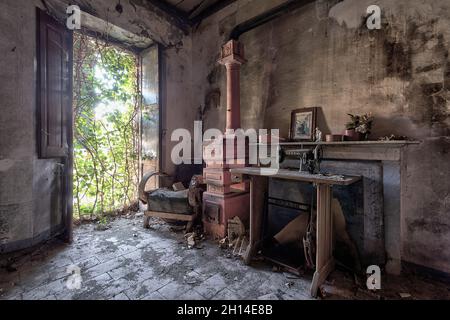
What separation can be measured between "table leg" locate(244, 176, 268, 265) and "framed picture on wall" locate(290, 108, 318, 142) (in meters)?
0.83

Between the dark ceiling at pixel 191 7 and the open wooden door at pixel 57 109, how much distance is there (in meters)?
1.95

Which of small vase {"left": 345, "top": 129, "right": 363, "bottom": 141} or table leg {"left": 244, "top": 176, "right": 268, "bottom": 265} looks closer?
small vase {"left": 345, "top": 129, "right": 363, "bottom": 141}

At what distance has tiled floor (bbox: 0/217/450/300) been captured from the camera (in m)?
1.94

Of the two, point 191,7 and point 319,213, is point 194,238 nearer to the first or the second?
point 319,213

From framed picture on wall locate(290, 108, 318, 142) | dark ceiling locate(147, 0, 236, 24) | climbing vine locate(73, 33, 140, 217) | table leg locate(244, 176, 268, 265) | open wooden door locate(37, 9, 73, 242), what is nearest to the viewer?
table leg locate(244, 176, 268, 265)

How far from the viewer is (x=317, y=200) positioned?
2.04 metres

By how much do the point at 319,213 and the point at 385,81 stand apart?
1.70 meters

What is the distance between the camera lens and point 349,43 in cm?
263

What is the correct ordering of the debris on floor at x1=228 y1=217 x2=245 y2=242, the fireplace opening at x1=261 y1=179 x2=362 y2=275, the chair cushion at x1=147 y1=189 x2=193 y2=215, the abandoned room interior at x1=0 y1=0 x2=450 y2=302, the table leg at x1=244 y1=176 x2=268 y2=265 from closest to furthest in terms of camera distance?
the abandoned room interior at x1=0 y1=0 x2=450 y2=302 < the fireplace opening at x1=261 y1=179 x2=362 y2=275 < the table leg at x1=244 y1=176 x2=268 y2=265 < the debris on floor at x1=228 y1=217 x2=245 y2=242 < the chair cushion at x1=147 y1=189 x2=193 y2=215

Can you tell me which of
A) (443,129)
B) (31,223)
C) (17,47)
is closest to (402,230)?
(443,129)

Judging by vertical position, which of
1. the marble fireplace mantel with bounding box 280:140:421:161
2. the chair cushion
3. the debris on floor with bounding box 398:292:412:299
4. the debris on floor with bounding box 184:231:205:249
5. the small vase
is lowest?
the debris on floor with bounding box 398:292:412:299

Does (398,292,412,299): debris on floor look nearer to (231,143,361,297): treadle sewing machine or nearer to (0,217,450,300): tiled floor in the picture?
(0,217,450,300): tiled floor

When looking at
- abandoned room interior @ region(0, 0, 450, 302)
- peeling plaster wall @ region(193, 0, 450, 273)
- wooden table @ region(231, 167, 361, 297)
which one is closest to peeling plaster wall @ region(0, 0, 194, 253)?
abandoned room interior @ region(0, 0, 450, 302)

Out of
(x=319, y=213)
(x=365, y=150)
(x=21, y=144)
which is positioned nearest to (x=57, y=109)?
(x=21, y=144)
